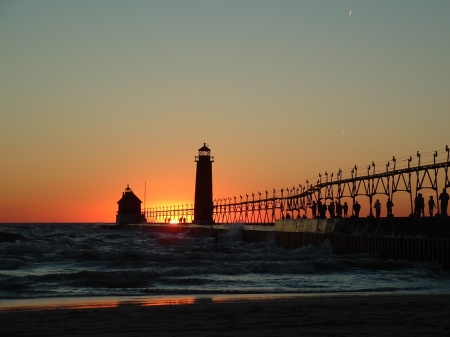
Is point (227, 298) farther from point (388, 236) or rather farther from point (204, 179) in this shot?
point (204, 179)

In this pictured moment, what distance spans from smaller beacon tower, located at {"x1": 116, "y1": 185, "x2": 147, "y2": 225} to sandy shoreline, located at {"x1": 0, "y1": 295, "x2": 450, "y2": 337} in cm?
9822

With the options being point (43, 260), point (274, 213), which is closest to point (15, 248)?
point (43, 260)

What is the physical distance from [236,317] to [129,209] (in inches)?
4047

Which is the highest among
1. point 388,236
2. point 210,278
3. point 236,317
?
point 388,236

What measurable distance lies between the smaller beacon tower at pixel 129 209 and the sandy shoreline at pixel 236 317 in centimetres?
9822

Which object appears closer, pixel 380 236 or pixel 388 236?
pixel 388 236

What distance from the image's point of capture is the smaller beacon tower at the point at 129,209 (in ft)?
364

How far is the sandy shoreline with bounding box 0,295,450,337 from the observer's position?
9141 mm

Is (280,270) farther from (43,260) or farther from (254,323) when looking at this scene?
(254,323)

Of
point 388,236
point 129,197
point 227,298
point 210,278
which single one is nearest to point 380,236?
point 388,236

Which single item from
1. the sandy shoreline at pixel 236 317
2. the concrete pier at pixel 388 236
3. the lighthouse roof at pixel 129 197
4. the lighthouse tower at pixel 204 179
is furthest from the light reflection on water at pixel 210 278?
the lighthouse roof at pixel 129 197

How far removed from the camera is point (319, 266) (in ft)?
72.8

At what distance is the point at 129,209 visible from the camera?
11200 cm

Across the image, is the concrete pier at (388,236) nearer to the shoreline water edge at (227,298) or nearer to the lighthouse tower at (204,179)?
the shoreline water edge at (227,298)
